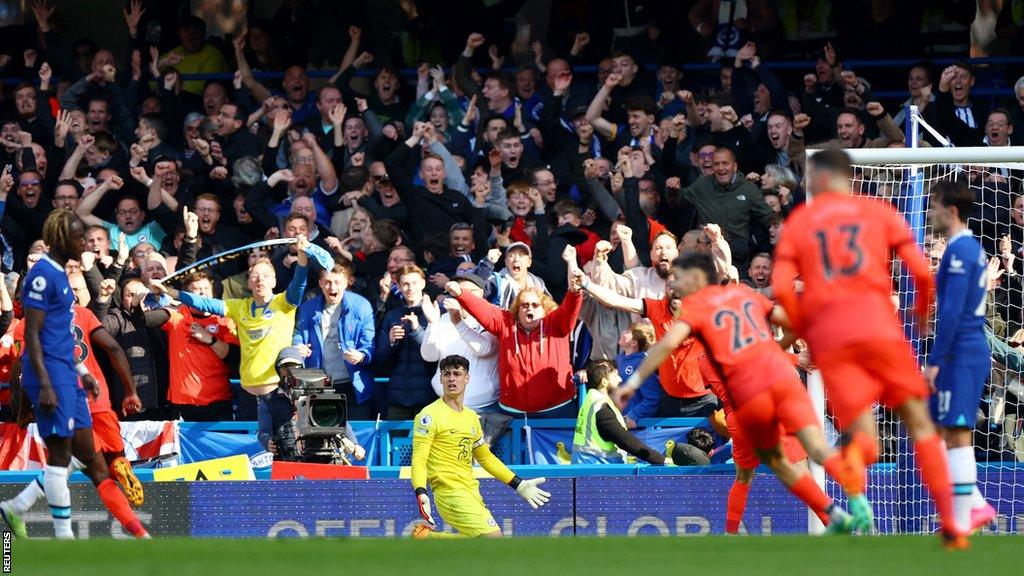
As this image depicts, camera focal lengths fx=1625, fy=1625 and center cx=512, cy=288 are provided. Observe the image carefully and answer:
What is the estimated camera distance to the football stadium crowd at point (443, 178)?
13.6 metres

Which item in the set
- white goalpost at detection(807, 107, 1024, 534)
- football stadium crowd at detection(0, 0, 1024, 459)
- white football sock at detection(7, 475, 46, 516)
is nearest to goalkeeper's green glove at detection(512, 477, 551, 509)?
football stadium crowd at detection(0, 0, 1024, 459)

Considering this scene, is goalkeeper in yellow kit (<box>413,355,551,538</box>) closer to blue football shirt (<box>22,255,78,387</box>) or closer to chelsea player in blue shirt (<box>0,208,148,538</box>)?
chelsea player in blue shirt (<box>0,208,148,538</box>)

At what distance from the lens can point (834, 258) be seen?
7.77 meters

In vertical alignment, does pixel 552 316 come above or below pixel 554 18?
below

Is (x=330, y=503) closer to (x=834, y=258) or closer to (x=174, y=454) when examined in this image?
(x=174, y=454)

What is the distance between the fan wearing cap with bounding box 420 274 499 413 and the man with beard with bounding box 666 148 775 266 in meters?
2.29

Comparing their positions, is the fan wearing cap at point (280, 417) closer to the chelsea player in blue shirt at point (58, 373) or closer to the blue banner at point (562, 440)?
the blue banner at point (562, 440)

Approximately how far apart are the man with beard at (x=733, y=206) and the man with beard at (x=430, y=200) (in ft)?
7.41

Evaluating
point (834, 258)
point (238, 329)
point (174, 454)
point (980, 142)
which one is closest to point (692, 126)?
point (980, 142)

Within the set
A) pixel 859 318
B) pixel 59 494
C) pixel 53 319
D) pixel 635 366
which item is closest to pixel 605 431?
pixel 635 366

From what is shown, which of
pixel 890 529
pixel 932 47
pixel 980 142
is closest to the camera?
pixel 890 529

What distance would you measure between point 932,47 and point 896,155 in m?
6.61

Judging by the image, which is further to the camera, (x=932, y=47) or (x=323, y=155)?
(x=932, y=47)

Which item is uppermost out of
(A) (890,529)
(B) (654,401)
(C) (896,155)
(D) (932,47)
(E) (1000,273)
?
(D) (932,47)
